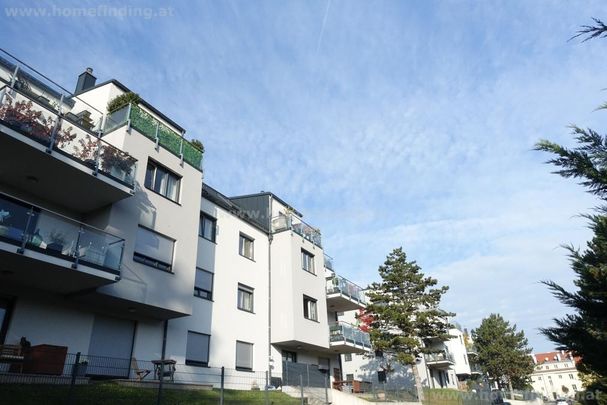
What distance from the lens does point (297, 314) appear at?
2205 centimetres

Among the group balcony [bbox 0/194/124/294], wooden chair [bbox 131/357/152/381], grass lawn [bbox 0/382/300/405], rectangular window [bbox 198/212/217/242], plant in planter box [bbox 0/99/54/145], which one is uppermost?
rectangular window [bbox 198/212/217/242]

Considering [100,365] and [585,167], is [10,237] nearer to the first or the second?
[100,365]

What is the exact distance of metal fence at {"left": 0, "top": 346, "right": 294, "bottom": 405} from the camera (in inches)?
388

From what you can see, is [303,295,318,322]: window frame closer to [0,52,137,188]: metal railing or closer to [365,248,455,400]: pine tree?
[365,248,455,400]: pine tree

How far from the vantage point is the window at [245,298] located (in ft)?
68.1

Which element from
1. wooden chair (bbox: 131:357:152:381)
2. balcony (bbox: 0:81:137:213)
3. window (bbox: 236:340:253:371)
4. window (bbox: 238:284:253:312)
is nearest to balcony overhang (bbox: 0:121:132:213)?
balcony (bbox: 0:81:137:213)

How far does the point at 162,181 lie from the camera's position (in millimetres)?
16812

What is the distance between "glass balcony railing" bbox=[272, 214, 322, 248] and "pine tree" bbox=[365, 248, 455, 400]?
681 centimetres

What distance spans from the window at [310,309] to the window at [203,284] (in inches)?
257

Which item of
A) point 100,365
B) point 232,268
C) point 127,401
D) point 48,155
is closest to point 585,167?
point 127,401

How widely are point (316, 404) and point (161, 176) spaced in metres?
11.3

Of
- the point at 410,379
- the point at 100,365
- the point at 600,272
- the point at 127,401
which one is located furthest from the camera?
the point at 410,379

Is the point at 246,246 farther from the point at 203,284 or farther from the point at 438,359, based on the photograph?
the point at 438,359

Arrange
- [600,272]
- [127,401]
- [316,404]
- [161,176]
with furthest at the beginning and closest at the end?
[316,404] → [161,176] → [127,401] → [600,272]
